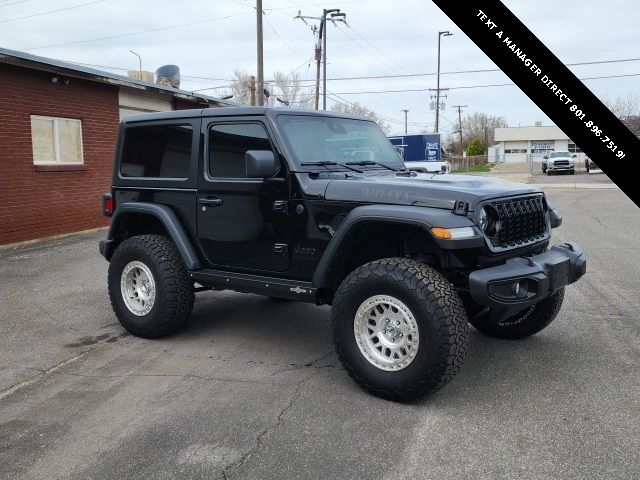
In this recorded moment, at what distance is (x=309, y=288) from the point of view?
4.68m

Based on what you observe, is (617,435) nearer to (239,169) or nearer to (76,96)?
(239,169)

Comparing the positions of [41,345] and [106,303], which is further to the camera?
[106,303]

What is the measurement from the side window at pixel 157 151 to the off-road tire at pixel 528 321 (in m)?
2.91

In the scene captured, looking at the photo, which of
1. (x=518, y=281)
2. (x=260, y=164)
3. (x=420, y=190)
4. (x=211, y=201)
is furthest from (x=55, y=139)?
(x=518, y=281)

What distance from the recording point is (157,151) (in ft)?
18.9

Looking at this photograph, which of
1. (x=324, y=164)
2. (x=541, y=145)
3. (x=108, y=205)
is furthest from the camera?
(x=541, y=145)

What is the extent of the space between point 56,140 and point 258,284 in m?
9.49

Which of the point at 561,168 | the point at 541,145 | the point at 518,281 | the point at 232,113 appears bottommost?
the point at 518,281

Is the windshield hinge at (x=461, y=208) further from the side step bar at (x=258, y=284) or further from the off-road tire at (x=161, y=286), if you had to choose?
the off-road tire at (x=161, y=286)

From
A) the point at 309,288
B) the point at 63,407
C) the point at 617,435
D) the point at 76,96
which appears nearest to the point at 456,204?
the point at 309,288

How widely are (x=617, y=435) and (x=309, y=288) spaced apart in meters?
2.25

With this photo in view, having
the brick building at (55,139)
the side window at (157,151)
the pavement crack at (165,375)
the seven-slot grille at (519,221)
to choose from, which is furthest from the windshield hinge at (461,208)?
the brick building at (55,139)

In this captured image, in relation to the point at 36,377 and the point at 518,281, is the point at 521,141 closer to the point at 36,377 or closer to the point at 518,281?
the point at 518,281

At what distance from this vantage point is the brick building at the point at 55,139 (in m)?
11.4
